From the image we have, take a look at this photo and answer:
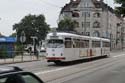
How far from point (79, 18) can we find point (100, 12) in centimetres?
647

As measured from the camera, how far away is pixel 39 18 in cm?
8869

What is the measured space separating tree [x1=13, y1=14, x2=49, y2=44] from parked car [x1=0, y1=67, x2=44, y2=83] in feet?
249

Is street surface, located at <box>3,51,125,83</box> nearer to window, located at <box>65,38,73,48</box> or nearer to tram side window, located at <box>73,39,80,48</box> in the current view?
window, located at <box>65,38,73,48</box>

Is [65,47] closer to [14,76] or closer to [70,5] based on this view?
[14,76]

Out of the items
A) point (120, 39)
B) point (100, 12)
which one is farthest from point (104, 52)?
point (120, 39)

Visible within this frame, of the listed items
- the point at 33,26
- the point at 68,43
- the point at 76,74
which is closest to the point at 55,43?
the point at 68,43

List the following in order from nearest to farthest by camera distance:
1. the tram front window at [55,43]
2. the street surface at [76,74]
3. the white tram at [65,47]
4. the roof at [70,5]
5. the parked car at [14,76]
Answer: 1. the parked car at [14,76]
2. the street surface at [76,74]
3. the white tram at [65,47]
4. the tram front window at [55,43]
5. the roof at [70,5]

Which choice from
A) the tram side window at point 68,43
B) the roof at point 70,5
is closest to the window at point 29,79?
the tram side window at point 68,43

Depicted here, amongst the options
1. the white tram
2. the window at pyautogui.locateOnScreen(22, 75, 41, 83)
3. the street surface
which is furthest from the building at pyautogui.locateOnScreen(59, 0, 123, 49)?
the window at pyautogui.locateOnScreen(22, 75, 41, 83)

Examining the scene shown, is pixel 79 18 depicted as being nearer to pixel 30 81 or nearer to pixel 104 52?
pixel 104 52

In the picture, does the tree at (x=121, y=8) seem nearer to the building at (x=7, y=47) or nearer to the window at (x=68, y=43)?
the window at (x=68, y=43)

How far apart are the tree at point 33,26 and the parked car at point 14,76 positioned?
76024 millimetres

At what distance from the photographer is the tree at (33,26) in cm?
8438

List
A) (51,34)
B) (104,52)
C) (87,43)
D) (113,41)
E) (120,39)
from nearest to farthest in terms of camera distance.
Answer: (51,34) → (87,43) → (104,52) → (113,41) → (120,39)
